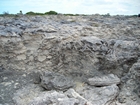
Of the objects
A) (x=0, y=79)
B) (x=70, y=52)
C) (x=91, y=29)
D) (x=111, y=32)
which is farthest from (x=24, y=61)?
(x=111, y=32)

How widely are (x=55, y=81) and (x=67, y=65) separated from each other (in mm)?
→ 947

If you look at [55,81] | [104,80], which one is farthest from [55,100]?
[104,80]

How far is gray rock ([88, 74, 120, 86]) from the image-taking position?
6.36 meters

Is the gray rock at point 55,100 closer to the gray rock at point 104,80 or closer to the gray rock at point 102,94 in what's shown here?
the gray rock at point 102,94

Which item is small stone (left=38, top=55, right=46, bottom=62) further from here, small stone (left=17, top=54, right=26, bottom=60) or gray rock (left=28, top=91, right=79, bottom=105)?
gray rock (left=28, top=91, right=79, bottom=105)

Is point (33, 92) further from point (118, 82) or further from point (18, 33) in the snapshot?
point (118, 82)

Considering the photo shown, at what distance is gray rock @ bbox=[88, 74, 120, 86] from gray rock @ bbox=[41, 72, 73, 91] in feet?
2.40

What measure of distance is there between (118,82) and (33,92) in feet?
9.21

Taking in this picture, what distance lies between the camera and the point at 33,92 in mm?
6340

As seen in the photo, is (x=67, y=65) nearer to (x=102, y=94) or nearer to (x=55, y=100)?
(x=102, y=94)

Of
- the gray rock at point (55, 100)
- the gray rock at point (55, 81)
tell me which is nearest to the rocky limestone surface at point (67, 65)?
the gray rock at point (55, 81)

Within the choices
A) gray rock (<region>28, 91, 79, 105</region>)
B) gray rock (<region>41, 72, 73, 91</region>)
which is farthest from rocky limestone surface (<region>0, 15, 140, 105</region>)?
gray rock (<region>28, 91, 79, 105</region>)

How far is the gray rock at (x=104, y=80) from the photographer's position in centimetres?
636

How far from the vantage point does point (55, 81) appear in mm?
6414
